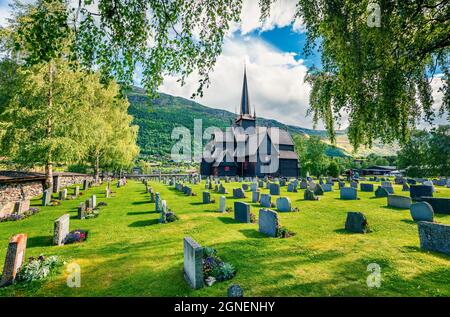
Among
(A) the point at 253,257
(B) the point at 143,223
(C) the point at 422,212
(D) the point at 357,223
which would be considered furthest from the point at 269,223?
(C) the point at 422,212

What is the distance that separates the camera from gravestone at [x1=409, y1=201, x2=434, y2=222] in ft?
32.0

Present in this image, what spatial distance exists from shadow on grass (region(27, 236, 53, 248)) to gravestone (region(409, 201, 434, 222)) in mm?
15054

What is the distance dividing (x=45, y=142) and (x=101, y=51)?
16.3 meters

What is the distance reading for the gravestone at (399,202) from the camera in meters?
13.4

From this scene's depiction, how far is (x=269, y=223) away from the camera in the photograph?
9.14m

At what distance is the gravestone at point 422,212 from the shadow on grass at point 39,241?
1505cm

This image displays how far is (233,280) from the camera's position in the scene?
18.1 ft

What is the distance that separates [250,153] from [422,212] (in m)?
43.5

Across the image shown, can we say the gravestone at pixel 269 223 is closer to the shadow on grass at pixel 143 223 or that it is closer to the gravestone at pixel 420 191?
the shadow on grass at pixel 143 223

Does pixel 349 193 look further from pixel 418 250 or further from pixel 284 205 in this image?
pixel 418 250

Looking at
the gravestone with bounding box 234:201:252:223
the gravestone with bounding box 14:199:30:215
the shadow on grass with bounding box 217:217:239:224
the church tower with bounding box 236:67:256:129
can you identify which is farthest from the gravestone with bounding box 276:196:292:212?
the church tower with bounding box 236:67:256:129

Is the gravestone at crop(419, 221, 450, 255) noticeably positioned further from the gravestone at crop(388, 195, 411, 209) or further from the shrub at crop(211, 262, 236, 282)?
the gravestone at crop(388, 195, 411, 209)
